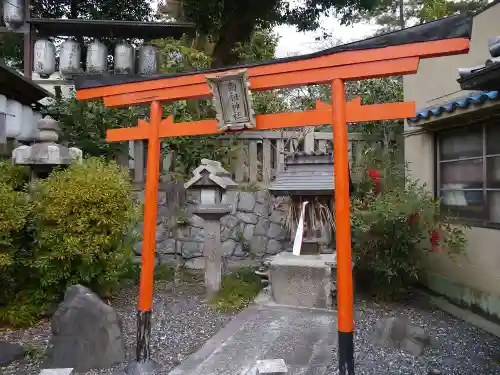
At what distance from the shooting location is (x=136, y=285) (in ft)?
24.5

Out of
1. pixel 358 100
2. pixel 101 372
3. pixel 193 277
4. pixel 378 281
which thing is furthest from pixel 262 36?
pixel 101 372

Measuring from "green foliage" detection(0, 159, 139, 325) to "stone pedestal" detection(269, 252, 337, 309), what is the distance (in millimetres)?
2517

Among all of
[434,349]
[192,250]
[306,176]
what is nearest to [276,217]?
[192,250]

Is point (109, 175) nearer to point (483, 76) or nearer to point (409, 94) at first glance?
point (483, 76)

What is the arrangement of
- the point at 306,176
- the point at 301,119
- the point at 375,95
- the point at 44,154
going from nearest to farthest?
1. the point at 301,119
2. the point at 44,154
3. the point at 306,176
4. the point at 375,95

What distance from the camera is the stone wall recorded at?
28.5ft

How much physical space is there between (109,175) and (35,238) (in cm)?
136

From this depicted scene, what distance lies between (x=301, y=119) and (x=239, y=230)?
205 inches

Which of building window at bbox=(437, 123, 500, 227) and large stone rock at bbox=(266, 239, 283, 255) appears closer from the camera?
building window at bbox=(437, 123, 500, 227)

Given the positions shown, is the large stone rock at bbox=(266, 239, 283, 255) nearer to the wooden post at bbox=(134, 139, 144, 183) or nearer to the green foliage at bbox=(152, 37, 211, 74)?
the wooden post at bbox=(134, 139, 144, 183)

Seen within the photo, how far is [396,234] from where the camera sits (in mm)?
6117

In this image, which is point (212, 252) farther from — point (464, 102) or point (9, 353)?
point (464, 102)

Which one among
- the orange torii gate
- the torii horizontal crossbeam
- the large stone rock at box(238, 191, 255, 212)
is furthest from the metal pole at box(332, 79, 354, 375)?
the large stone rock at box(238, 191, 255, 212)

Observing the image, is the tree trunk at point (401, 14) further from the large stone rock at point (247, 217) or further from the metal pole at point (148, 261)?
the metal pole at point (148, 261)
